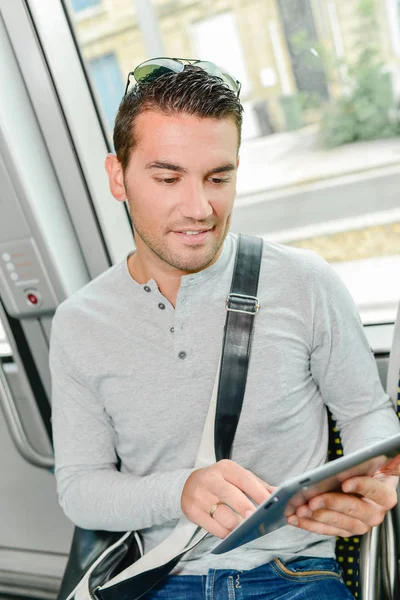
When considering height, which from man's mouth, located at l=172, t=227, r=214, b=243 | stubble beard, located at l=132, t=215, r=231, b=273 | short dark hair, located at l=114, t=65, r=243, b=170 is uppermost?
short dark hair, located at l=114, t=65, r=243, b=170

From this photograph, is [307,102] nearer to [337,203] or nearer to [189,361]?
[337,203]

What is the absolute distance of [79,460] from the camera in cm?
157

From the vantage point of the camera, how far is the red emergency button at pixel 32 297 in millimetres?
2105

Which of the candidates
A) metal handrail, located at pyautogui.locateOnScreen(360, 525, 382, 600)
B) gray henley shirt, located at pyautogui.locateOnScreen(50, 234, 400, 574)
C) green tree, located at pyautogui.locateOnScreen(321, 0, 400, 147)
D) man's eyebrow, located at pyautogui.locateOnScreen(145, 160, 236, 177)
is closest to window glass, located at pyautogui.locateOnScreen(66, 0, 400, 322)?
green tree, located at pyautogui.locateOnScreen(321, 0, 400, 147)

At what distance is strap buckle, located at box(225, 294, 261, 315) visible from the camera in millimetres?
1488

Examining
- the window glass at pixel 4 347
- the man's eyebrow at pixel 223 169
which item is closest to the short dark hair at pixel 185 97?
the man's eyebrow at pixel 223 169

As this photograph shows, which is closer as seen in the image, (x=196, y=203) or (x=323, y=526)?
(x=323, y=526)

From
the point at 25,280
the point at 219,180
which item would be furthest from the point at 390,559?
the point at 25,280

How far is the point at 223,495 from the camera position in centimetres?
122

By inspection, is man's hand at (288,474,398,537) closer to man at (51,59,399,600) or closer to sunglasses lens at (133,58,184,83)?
man at (51,59,399,600)

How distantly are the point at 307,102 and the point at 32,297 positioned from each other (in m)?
1.09

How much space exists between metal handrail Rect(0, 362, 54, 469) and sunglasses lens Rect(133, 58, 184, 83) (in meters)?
1.27

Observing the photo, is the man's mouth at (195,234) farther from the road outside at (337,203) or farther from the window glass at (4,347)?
the window glass at (4,347)

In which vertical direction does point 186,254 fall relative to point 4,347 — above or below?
above
